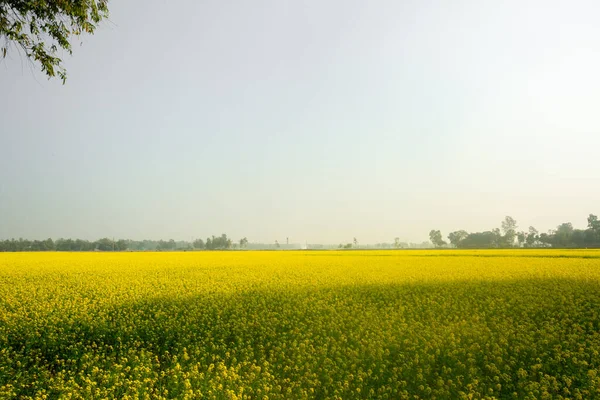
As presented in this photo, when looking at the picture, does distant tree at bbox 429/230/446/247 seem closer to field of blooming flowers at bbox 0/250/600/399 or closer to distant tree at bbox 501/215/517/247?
distant tree at bbox 501/215/517/247

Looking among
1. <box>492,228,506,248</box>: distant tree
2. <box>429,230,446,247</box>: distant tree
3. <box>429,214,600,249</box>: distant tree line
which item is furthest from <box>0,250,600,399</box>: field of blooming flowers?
<box>429,230,446,247</box>: distant tree

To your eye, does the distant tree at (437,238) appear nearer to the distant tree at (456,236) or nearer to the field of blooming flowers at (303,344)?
the distant tree at (456,236)

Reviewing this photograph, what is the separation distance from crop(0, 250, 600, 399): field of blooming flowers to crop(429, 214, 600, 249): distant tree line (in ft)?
336

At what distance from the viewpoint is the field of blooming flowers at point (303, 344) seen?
7.38 metres

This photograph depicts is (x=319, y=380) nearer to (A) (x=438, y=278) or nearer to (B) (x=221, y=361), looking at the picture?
(B) (x=221, y=361)

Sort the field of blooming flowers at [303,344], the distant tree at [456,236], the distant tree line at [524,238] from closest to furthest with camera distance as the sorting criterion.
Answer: the field of blooming flowers at [303,344]
the distant tree line at [524,238]
the distant tree at [456,236]

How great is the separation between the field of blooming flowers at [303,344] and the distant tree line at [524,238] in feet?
336

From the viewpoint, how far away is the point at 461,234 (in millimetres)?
178000

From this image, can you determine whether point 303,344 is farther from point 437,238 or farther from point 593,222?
point 437,238

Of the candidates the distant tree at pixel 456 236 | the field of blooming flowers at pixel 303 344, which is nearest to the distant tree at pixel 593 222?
the distant tree at pixel 456 236

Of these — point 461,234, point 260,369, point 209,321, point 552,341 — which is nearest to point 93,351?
point 209,321

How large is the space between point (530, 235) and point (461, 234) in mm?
40847

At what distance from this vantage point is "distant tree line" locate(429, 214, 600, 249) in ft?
344

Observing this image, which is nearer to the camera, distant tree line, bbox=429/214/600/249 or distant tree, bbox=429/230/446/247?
distant tree line, bbox=429/214/600/249
